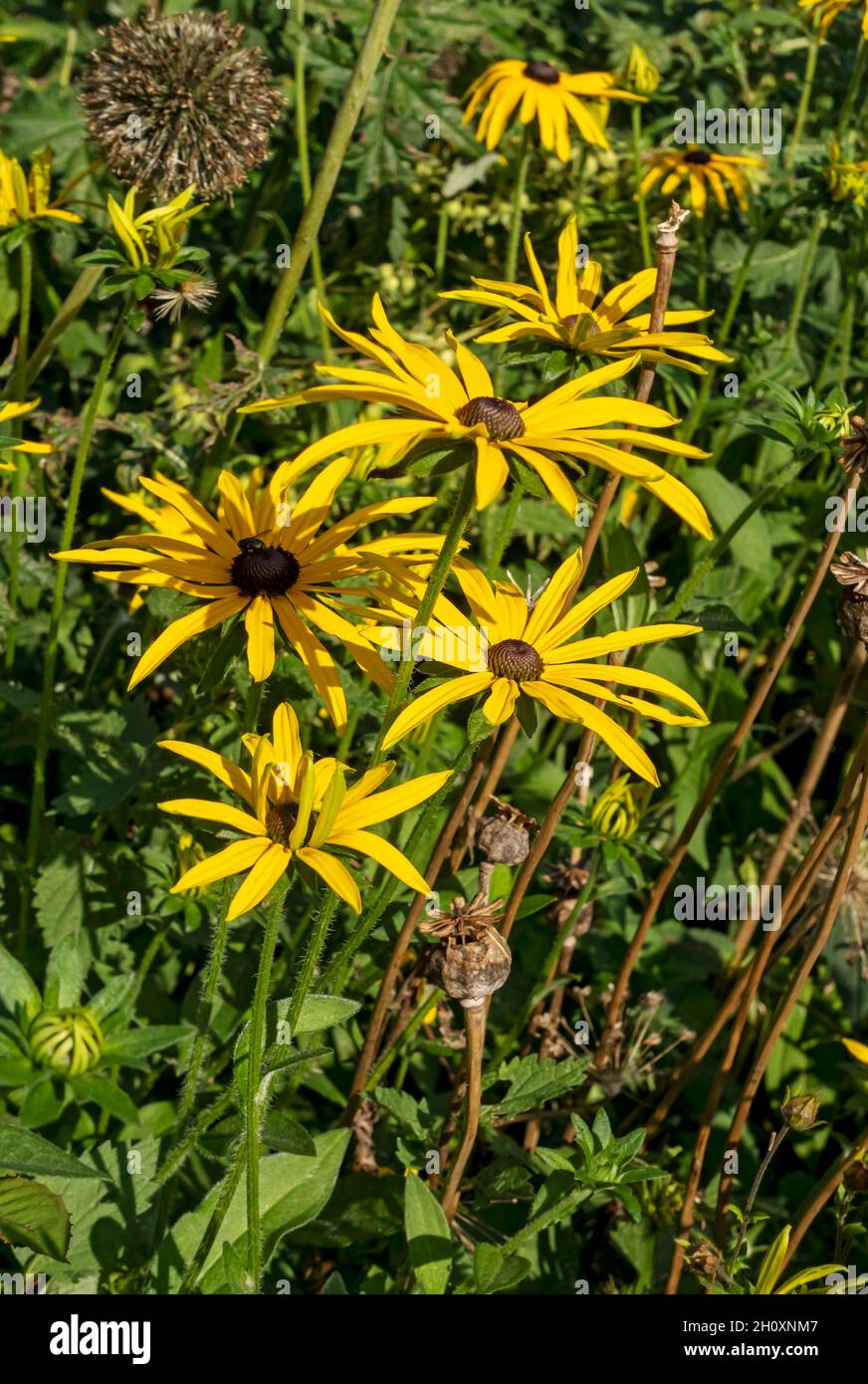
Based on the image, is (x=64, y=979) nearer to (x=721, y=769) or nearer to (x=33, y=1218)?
(x=33, y=1218)

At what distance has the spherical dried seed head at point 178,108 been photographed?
2.41 m

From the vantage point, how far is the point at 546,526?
10.0 ft

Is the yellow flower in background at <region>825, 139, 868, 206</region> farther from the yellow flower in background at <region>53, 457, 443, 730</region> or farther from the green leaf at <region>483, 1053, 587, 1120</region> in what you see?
the green leaf at <region>483, 1053, 587, 1120</region>

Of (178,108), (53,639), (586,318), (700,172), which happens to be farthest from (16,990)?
(700,172)

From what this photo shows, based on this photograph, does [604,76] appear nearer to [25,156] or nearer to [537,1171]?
[25,156]

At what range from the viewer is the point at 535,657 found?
5.12 ft

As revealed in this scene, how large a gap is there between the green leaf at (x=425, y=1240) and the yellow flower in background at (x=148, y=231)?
50.1 inches

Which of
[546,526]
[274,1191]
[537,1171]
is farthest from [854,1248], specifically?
[546,526]

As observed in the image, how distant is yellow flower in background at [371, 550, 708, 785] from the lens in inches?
58.2

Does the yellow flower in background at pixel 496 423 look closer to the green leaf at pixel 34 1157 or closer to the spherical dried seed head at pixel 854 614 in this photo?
the spherical dried seed head at pixel 854 614

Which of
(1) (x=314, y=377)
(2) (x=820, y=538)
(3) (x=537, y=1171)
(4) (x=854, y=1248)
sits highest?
(1) (x=314, y=377)

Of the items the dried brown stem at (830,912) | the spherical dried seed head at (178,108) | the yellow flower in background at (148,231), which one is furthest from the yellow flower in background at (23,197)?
the dried brown stem at (830,912)

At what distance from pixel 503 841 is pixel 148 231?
97 cm

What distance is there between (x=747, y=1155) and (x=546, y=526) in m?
1.37
